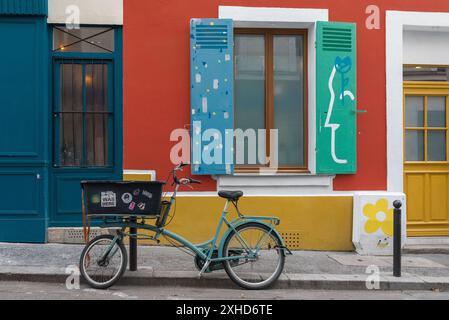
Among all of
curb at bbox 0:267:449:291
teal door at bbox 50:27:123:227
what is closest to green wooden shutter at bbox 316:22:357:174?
curb at bbox 0:267:449:291

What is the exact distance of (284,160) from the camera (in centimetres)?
898

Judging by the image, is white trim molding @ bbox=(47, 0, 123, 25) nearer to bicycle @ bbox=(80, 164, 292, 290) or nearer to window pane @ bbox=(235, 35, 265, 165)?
window pane @ bbox=(235, 35, 265, 165)

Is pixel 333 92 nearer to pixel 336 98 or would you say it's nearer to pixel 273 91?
pixel 336 98

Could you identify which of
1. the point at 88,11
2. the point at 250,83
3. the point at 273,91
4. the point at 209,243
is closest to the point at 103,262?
the point at 209,243

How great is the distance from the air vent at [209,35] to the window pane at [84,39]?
144 centimetres

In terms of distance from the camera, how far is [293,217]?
8625 millimetres

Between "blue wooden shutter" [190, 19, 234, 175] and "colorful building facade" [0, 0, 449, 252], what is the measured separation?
0.02 meters

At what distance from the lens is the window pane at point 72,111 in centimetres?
882

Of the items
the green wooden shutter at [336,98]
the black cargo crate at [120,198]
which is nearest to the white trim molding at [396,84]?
the green wooden shutter at [336,98]

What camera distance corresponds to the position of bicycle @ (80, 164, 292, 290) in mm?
6348

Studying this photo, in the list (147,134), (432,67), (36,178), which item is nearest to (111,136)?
(147,134)

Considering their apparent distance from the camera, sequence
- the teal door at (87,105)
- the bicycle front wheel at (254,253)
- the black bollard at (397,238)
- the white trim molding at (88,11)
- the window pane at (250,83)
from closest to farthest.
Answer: the bicycle front wheel at (254,253), the black bollard at (397,238), the white trim molding at (88,11), the teal door at (87,105), the window pane at (250,83)

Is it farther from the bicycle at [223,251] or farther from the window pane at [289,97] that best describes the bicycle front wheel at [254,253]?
the window pane at [289,97]

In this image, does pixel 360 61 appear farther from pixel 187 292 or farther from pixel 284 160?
pixel 187 292
